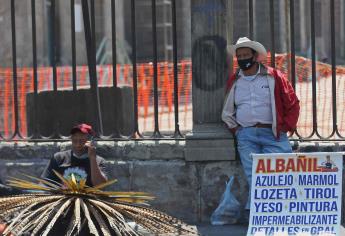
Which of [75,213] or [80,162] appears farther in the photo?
[80,162]

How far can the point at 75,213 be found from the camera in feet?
20.5

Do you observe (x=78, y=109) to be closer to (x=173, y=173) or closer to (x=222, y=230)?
(x=173, y=173)

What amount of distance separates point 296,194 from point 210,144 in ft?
4.66

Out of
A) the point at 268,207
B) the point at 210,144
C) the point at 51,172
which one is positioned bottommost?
the point at 268,207

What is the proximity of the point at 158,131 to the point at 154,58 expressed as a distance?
2.21 ft

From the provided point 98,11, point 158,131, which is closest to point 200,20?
point 158,131

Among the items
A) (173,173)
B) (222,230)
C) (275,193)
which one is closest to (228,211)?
(222,230)

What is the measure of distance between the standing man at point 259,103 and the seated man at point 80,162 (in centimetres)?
137

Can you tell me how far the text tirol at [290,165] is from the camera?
7.25m

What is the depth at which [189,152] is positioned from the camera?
28.1ft

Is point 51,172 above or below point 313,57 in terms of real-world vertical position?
below

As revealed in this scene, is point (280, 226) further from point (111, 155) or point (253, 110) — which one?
point (111, 155)

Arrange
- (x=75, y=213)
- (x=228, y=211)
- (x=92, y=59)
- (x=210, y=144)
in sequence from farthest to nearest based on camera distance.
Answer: (x=92, y=59) < (x=210, y=144) < (x=228, y=211) < (x=75, y=213)

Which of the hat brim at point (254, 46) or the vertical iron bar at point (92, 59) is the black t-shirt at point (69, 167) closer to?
the vertical iron bar at point (92, 59)
